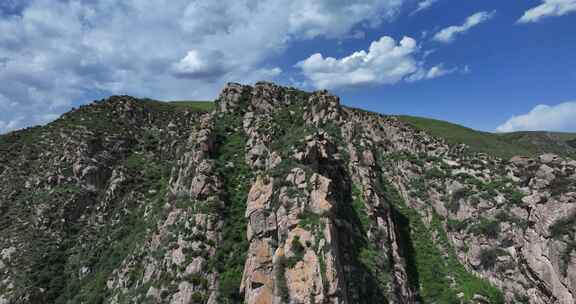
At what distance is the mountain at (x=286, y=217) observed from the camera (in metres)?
34.9

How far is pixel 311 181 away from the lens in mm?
37406

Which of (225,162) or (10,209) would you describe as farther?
(10,209)

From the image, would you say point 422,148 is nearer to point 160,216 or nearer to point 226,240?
point 226,240

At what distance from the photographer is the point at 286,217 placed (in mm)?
35469

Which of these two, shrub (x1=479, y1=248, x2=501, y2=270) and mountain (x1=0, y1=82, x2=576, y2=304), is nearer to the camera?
mountain (x1=0, y1=82, x2=576, y2=304)

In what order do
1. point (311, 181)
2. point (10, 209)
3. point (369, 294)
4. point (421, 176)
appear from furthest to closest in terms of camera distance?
point (10, 209) → point (421, 176) → point (311, 181) → point (369, 294)

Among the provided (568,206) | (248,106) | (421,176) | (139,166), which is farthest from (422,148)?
(139,166)

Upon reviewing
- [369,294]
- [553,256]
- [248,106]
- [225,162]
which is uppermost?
[248,106]

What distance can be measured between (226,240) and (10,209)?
54733mm

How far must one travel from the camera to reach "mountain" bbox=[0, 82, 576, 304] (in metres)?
34.9

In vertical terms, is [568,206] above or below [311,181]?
below

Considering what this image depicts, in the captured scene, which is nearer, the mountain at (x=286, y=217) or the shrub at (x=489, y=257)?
the mountain at (x=286, y=217)

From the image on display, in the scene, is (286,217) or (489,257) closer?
(286,217)

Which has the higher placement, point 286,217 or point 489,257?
point 286,217
